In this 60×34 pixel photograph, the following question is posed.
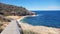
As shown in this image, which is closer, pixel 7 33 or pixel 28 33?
pixel 7 33

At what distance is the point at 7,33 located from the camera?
16031mm

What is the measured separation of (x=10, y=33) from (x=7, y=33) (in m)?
0.30

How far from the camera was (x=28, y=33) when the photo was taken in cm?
2030

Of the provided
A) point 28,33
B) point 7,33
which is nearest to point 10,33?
point 7,33

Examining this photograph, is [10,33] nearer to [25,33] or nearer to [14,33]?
[14,33]

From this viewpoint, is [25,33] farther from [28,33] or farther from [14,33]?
[14,33]

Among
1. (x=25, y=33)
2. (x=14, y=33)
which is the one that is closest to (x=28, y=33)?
(x=25, y=33)

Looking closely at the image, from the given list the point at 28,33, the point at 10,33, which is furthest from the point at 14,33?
the point at 28,33

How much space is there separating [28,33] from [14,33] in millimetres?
4514

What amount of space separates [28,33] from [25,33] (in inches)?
15.7

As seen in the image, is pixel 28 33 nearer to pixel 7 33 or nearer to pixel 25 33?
pixel 25 33

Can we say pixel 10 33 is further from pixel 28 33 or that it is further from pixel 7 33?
pixel 28 33

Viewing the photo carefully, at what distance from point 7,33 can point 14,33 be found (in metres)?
0.68

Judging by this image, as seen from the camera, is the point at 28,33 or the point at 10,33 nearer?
the point at 10,33
